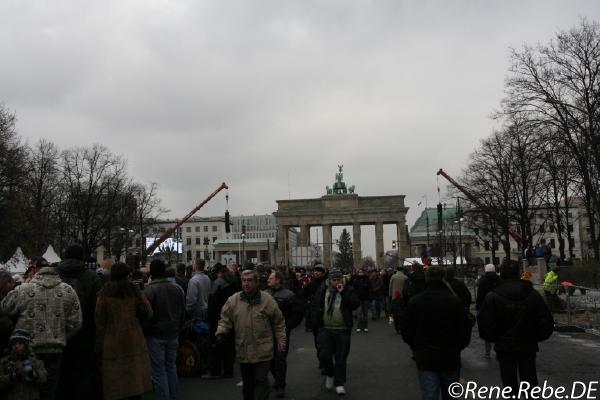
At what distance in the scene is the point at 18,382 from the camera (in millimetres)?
4973

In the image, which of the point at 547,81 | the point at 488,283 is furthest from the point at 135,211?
the point at 488,283

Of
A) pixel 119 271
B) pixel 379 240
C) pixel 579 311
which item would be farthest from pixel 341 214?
pixel 119 271

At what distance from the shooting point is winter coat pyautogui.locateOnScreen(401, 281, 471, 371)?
20.6 feet

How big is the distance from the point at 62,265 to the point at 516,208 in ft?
152

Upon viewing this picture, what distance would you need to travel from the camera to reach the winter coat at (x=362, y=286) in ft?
66.4

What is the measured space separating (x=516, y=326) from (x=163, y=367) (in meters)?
4.27

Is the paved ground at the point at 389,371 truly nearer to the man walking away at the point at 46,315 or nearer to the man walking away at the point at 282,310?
the man walking away at the point at 282,310

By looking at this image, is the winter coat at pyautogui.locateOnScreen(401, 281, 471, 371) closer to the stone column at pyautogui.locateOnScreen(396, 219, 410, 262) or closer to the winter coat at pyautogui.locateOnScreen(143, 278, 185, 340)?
the winter coat at pyautogui.locateOnScreen(143, 278, 185, 340)

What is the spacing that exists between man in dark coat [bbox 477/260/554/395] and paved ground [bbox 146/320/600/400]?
8.10ft

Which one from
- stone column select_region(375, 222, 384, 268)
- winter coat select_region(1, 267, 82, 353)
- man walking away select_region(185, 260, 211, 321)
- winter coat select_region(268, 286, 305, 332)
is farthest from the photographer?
stone column select_region(375, 222, 384, 268)

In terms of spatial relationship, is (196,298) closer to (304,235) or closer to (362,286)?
(362,286)

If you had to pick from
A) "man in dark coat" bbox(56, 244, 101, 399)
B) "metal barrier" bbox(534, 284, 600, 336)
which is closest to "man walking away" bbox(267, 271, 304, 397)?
"man in dark coat" bbox(56, 244, 101, 399)

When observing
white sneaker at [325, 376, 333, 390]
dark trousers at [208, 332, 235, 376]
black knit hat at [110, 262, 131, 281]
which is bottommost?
white sneaker at [325, 376, 333, 390]

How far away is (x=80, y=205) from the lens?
5294cm
